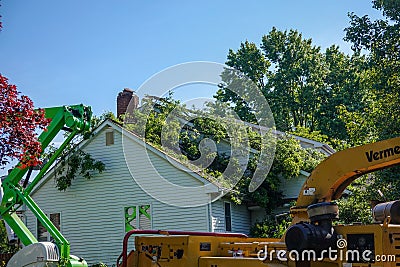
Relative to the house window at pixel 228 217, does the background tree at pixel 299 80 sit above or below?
above

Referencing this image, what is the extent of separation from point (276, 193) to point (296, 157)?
5.34ft

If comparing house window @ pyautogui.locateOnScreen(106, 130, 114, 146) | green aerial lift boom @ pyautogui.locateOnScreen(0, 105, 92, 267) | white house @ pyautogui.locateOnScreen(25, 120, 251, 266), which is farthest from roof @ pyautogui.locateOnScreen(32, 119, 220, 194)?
green aerial lift boom @ pyautogui.locateOnScreen(0, 105, 92, 267)

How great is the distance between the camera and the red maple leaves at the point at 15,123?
1189cm

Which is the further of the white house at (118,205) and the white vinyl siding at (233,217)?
the white house at (118,205)

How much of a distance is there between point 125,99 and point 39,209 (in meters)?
10.3

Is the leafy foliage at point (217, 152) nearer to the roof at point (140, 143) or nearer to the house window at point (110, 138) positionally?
the roof at point (140, 143)

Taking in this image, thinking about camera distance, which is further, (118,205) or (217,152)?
(217,152)

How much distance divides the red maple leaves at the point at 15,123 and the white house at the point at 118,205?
9874mm

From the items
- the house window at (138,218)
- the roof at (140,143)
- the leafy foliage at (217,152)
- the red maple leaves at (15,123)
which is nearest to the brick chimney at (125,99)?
the leafy foliage at (217,152)

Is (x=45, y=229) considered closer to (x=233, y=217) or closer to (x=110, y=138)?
(x=110, y=138)

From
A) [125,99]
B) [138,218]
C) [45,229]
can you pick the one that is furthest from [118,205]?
[125,99]

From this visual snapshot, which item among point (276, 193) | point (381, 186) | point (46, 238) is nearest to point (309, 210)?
point (381, 186)

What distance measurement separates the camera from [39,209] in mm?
19250

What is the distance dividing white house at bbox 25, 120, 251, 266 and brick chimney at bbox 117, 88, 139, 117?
4140 mm
